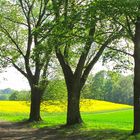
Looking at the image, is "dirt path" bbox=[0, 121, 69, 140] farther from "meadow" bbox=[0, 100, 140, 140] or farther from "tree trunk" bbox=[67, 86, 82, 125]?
"tree trunk" bbox=[67, 86, 82, 125]

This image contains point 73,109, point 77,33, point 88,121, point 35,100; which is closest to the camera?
point 77,33

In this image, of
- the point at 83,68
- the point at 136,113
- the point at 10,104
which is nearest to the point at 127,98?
the point at 10,104

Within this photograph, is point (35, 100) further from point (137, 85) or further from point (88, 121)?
point (137, 85)

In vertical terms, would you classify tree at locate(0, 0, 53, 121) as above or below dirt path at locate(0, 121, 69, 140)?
above

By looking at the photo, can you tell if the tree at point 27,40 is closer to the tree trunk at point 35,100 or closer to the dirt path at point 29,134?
the tree trunk at point 35,100

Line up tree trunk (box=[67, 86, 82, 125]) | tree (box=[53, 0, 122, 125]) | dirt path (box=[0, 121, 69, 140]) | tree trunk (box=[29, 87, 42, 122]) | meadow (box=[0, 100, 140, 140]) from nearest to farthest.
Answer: tree (box=[53, 0, 122, 125]) < dirt path (box=[0, 121, 69, 140]) < meadow (box=[0, 100, 140, 140]) < tree trunk (box=[67, 86, 82, 125]) < tree trunk (box=[29, 87, 42, 122])

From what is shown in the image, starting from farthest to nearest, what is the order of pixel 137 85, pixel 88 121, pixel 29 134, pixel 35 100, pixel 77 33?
pixel 88 121
pixel 35 100
pixel 29 134
pixel 77 33
pixel 137 85

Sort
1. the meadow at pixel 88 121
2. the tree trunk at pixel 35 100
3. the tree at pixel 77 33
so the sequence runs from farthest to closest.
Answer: the tree trunk at pixel 35 100, the meadow at pixel 88 121, the tree at pixel 77 33

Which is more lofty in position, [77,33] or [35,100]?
[77,33]

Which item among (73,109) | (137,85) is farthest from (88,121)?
(137,85)

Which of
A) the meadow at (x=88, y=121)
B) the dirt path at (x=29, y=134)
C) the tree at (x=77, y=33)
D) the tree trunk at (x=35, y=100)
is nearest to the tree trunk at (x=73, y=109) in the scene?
the tree at (x=77, y=33)

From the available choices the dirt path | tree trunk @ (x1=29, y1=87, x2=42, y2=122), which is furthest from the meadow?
tree trunk @ (x1=29, y1=87, x2=42, y2=122)

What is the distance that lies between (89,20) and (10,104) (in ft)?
201

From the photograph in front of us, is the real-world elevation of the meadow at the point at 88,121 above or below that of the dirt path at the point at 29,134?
above
